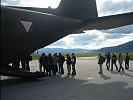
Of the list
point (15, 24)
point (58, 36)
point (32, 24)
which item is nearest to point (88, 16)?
point (58, 36)

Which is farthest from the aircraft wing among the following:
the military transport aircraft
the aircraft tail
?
the aircraft tail

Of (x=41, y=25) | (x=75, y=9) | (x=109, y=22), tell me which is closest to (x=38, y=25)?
(x=41, y=25)

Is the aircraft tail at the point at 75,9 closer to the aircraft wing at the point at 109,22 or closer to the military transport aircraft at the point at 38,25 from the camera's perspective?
the military transport aircraft at the point at 38,25

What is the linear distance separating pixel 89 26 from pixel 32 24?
394 cm

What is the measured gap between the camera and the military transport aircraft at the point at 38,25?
31.5ft

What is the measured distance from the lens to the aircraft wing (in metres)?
10.6

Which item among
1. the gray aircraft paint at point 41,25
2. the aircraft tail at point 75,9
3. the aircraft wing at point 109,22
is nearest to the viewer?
the gray aircraft paint at point 41,25

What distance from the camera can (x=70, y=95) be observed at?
25.0 ft

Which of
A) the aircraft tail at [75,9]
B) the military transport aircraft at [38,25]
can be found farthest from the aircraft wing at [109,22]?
the aircraft tail at [75,9]

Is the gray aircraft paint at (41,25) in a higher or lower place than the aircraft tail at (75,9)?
lower

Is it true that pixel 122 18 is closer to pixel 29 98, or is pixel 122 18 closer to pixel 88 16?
pixel 88 16

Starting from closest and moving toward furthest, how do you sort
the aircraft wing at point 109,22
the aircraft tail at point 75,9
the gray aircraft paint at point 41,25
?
the gray aircraft paint at point 41,25
the aircraft wing at point 109,22
the aircraft tail at point 75,9

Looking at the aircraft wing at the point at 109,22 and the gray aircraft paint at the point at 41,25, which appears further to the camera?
the aircraft wing at the point at 109,22

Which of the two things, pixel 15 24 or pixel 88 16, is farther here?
pixel 88 16
